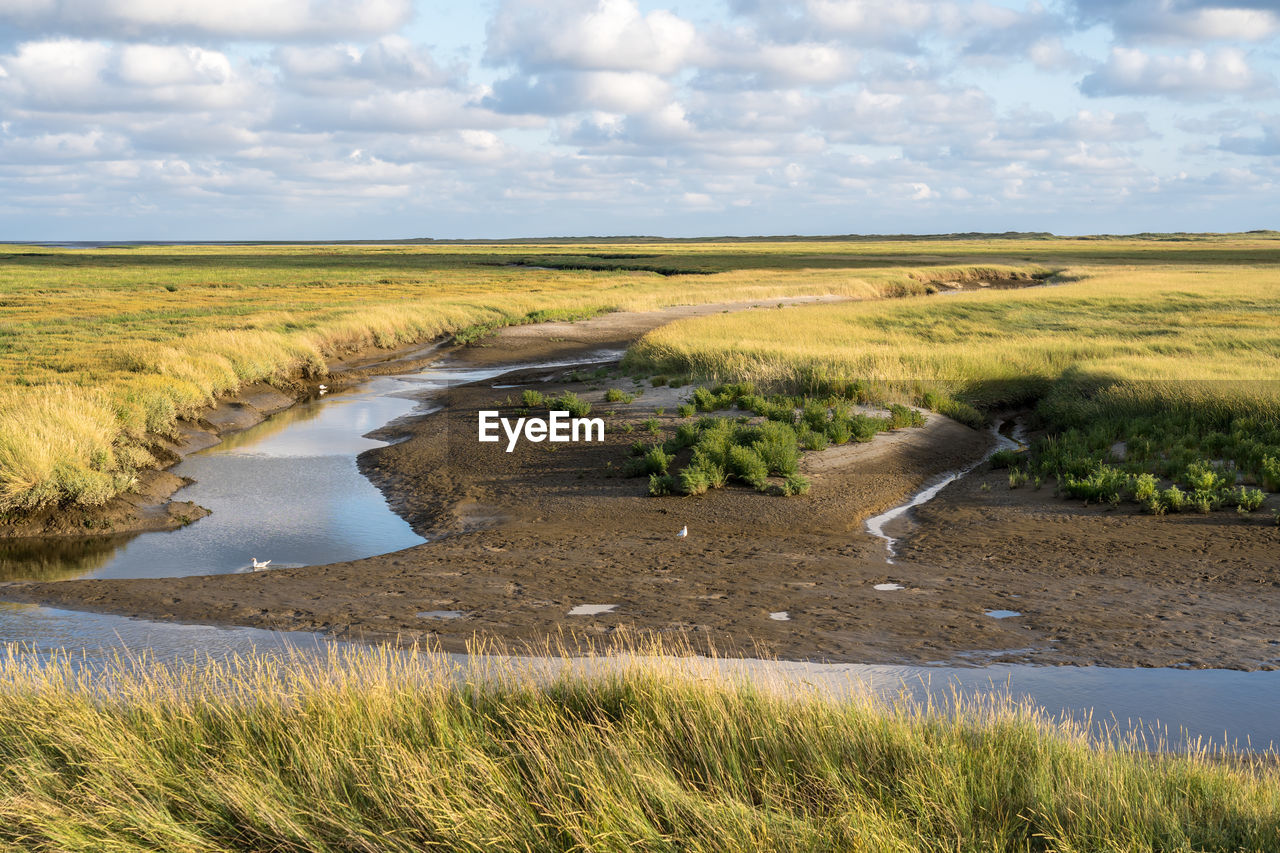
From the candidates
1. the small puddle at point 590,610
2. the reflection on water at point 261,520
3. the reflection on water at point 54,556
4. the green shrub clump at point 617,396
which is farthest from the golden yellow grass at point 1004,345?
the reflection on water at point 54,556

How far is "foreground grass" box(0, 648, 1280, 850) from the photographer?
5660mm

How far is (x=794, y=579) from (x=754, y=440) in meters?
6.75

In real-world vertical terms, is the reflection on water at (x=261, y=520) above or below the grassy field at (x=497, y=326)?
below

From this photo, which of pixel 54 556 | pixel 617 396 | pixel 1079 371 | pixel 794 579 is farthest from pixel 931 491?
pixel 54 556

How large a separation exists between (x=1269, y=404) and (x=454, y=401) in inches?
794

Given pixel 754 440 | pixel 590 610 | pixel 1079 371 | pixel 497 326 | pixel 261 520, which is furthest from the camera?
pixel 497 326

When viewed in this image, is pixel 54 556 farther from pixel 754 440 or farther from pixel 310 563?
pixel 754 440

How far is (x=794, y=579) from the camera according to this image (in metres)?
12.7

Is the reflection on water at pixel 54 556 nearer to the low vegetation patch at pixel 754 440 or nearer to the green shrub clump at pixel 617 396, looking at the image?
the low vegetation patch at pixel 754 440

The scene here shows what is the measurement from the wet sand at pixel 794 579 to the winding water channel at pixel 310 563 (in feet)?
1.33

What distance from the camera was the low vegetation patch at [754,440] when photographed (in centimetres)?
1755

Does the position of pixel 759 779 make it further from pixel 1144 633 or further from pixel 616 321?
pixel 616 321

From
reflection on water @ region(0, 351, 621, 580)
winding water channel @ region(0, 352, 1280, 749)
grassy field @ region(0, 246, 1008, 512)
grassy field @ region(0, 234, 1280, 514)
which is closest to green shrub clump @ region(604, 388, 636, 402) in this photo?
grassy field @ region(0, 234, 1280, 514)

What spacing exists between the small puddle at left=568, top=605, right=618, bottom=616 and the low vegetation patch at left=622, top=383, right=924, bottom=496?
5.75 m
